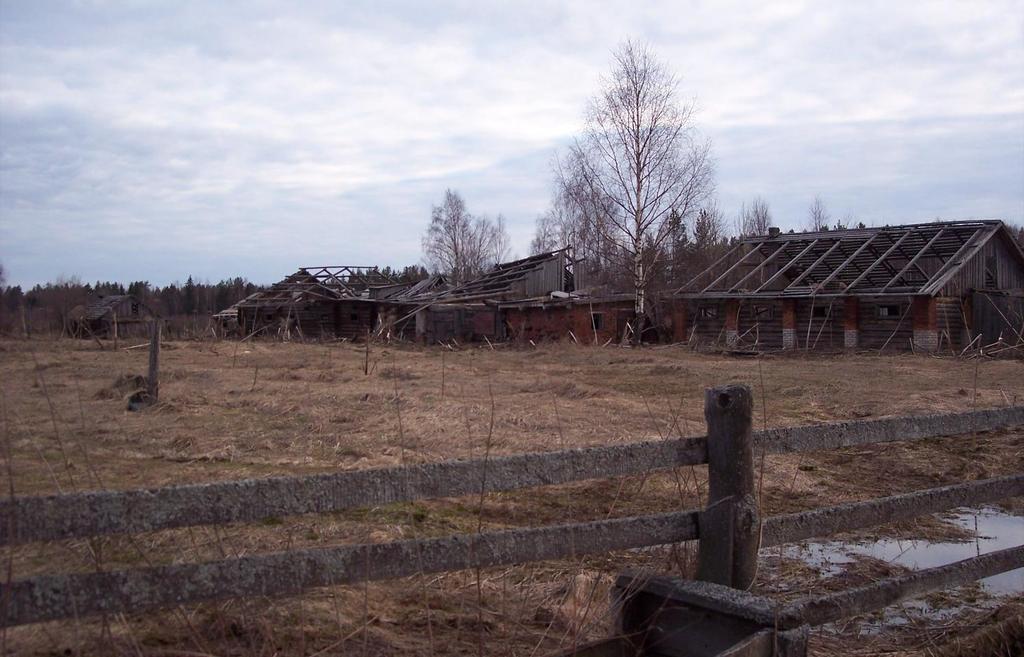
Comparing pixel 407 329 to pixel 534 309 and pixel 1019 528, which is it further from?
pixel 1019 528

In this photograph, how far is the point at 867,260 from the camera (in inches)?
1364

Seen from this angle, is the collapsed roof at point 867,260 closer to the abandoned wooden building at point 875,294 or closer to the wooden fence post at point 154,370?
the abandoned wooden building at point 875,294

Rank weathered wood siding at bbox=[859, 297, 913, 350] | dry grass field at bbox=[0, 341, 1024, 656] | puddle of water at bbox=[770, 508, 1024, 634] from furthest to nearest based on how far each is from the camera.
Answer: weathered wood siding at bbox=[859, 297, 913, 350] → puddle of water at bbox=[770, 508, 1024, 634] → dry grass field at bbox=[0, 341, 1024, 656]

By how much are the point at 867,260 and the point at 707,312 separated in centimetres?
647

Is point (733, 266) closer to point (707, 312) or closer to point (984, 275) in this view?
point (707, 312)

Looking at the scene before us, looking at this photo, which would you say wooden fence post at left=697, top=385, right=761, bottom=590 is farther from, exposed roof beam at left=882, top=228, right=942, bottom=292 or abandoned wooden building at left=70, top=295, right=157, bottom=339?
abandoned wooden building at left=70, top=295, right=157, bottom=339

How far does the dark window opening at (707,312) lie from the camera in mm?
36156

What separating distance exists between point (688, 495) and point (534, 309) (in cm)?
3465

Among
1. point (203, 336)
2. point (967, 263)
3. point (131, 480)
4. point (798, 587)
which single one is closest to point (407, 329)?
point (203, 336)

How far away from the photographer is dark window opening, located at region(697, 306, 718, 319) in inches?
1423

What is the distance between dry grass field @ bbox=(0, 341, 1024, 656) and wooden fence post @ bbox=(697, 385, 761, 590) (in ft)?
1.84

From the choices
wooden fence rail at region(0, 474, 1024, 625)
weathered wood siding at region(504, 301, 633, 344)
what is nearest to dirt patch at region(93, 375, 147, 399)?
wooden fence rail at region(0, 474, 1024, 625)

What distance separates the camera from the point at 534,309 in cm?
4138

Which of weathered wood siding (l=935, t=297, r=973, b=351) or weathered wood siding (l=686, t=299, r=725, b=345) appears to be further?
weathered wood siding (l=686, t=299, r=725, b=345)
